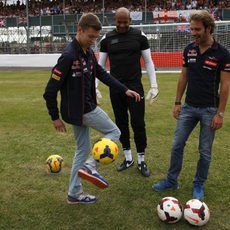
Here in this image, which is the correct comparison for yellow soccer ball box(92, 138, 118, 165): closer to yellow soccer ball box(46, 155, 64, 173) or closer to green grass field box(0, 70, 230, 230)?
green grass field box(0, 70, 230, 230)

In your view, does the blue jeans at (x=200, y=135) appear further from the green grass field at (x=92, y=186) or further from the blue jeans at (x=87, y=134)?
the blue jeans at (x=87, y=134)

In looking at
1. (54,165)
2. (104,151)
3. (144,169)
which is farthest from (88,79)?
(144,169)

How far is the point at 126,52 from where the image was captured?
5.04m

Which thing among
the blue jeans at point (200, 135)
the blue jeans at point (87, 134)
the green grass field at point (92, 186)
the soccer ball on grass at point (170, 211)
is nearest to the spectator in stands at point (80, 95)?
the blue jeans at point (87, 134)

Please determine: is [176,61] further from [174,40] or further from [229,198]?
[229,198]

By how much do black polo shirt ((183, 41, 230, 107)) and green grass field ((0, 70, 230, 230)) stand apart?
1.26 m

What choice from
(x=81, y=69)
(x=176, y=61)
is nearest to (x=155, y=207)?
(x=81, y=69)

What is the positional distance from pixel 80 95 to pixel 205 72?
143 cm

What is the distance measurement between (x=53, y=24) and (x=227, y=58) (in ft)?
93.8

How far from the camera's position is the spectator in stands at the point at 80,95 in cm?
370

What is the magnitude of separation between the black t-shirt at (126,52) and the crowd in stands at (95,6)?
24.3 m

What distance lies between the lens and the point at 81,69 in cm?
378

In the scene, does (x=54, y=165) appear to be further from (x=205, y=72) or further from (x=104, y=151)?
(x=205, y=72)

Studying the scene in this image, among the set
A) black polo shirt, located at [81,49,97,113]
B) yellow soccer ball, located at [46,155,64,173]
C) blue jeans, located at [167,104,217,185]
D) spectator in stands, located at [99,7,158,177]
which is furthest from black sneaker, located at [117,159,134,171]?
black polo shirt, located at [81,49,97,113]
